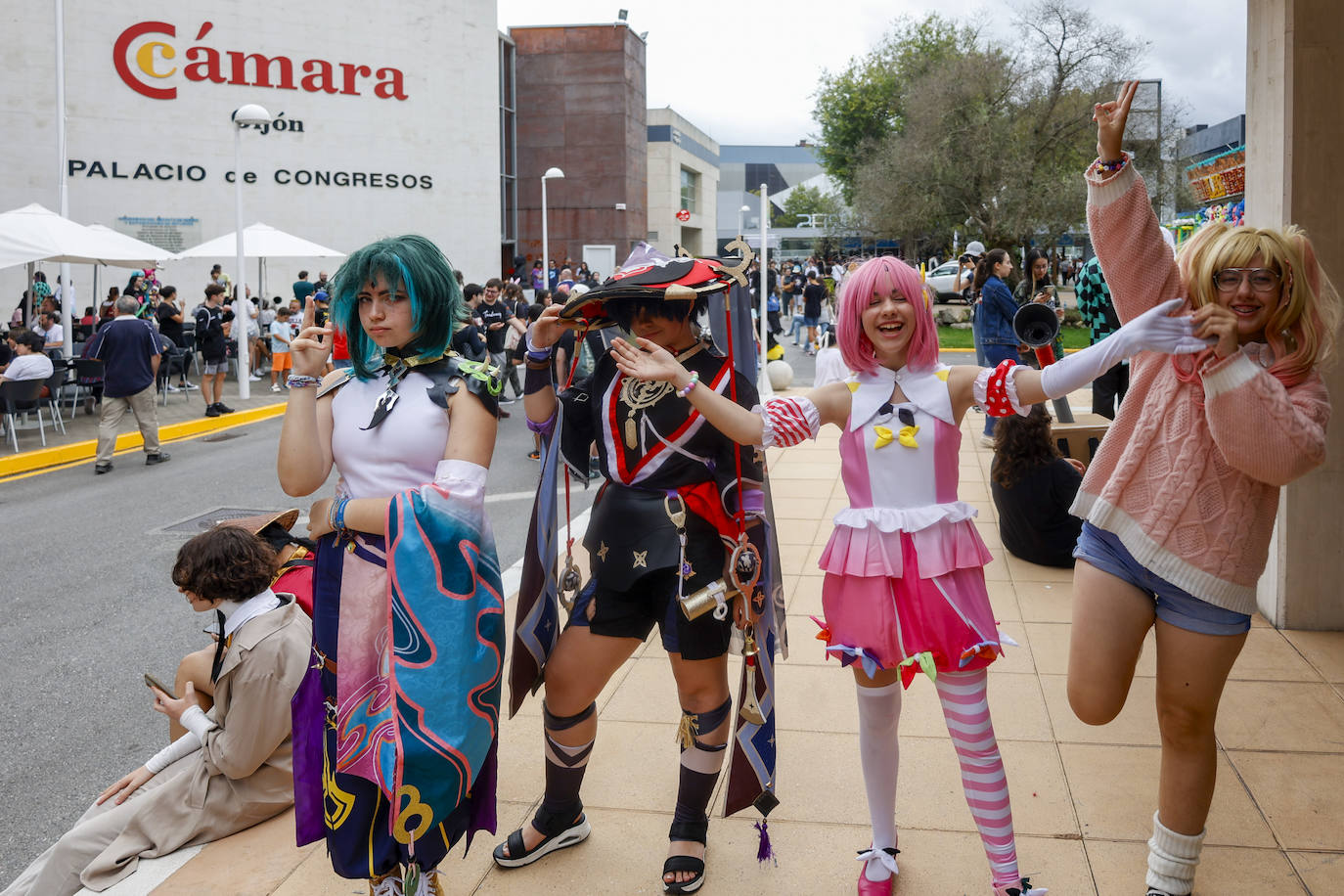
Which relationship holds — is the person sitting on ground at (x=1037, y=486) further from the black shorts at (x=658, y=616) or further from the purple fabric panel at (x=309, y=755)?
the purple fabric panel at (x=309, y=755)

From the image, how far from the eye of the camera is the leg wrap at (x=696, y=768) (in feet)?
10.6

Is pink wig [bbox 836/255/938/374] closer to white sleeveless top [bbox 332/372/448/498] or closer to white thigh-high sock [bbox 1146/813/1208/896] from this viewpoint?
white sleeveless top [bbox 332/372/448/498]

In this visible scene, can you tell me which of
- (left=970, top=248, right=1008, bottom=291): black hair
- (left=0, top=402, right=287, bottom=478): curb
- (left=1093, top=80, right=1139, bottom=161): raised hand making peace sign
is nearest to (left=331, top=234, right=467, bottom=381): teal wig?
(left=1093, top=80, right=1139, bottom=161): raised hand making peace sign

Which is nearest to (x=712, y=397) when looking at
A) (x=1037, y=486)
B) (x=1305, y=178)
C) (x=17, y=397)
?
(x=1305, y=178)

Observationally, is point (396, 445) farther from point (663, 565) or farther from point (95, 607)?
point (95, 607)

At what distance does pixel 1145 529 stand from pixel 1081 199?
100ft

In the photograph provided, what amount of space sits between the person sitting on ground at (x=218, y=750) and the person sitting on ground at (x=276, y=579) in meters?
0.05

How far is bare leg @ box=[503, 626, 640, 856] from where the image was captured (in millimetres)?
3184

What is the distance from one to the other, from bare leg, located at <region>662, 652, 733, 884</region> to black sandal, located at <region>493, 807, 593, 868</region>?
1.13 ft

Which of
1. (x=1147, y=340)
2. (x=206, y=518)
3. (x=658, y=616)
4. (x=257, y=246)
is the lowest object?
(x=206, y=518)

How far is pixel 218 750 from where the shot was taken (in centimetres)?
349

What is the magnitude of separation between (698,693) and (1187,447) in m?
1.45

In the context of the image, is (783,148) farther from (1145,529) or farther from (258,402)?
(1145,529)

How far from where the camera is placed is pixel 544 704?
3.33 metres
